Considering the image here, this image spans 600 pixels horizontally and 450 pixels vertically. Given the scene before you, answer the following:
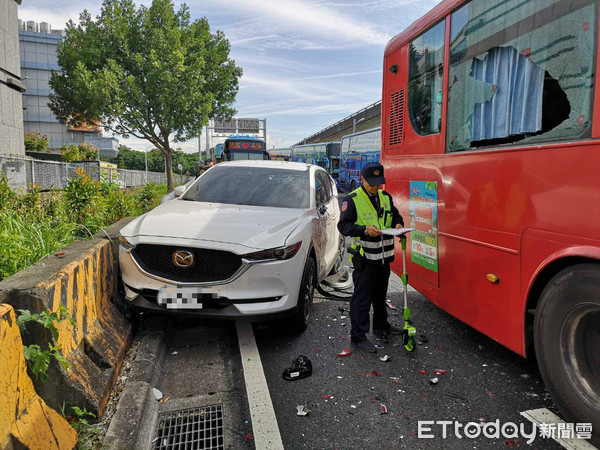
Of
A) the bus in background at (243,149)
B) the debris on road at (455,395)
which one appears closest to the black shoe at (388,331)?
the debris on road at (455,395)

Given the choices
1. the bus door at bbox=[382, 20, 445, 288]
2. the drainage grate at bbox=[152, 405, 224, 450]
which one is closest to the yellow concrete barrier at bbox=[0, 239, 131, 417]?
the drainage grate at bbox=[152, 405, 224, 450]

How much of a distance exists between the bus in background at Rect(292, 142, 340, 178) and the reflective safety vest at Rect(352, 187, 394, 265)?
26.8m

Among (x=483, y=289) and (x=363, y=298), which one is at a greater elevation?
(x=483, y=289)

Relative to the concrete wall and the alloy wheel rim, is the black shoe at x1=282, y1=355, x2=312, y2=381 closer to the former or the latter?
the alloy wheel rim

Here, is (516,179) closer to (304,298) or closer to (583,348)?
(583,348)

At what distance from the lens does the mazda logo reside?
372cm

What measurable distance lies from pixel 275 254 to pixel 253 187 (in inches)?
61.6

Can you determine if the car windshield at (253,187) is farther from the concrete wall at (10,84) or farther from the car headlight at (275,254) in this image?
the concrete wall at (10,84)

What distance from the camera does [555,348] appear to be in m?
2.63

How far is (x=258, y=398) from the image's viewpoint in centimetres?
313

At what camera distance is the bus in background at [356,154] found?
22522mm

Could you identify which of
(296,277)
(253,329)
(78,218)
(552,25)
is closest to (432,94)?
(552,25)

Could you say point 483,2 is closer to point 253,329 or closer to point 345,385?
point 345,385

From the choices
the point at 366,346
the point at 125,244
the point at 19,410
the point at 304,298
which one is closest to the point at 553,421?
the point at 366,346
